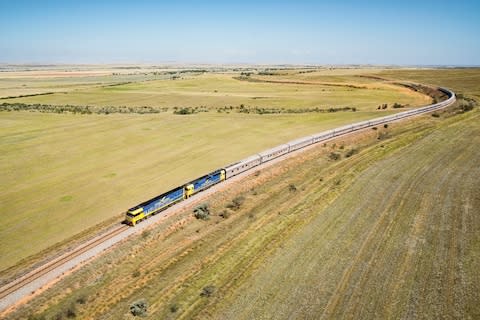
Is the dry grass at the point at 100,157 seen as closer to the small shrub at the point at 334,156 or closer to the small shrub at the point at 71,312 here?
the small shrub at the point at 71,312

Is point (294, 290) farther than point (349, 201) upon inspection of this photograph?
No

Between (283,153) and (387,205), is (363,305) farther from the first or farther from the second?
(283,153)

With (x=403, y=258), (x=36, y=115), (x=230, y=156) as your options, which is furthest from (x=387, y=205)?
(x=36, y=115)

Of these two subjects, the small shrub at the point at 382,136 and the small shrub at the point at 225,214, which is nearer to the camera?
the small shrub at the point at 225,214

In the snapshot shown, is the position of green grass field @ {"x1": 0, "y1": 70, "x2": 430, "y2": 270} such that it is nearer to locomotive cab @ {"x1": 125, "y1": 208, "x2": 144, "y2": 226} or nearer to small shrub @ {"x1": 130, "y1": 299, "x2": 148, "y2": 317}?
locomotive cab @ {"x1": 125, "y1": 208, "x2": 144, "y2": 226}

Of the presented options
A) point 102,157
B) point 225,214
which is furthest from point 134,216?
point 102,157

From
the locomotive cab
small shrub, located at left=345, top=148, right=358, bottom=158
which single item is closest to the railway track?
the locomotive cab

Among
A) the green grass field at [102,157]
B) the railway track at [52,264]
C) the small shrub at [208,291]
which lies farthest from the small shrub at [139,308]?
the green grass field at [102,157]
